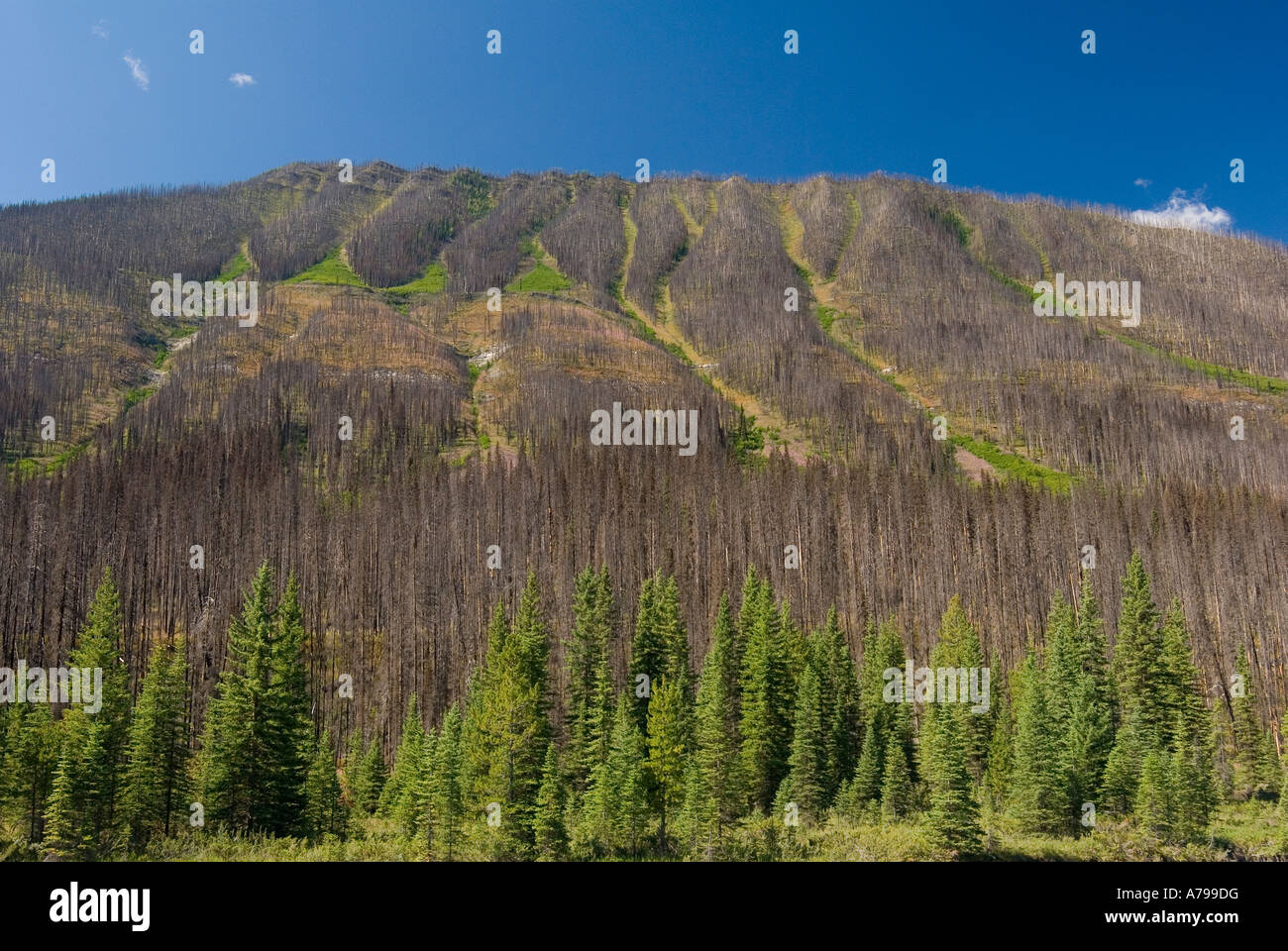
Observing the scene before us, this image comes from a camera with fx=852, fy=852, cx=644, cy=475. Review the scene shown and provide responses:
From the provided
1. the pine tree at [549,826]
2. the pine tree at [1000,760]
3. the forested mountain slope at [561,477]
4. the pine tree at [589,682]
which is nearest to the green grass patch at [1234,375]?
the forested mountain slope at [561,477]

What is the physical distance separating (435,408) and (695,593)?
2953 inches

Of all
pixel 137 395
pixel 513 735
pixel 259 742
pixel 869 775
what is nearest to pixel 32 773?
pixel 259 742

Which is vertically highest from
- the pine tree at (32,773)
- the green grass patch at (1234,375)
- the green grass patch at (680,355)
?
the green grass patch at (680,355)

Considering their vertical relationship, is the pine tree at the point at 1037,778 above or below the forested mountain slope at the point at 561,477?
below

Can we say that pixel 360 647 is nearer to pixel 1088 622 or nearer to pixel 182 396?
pixel 1088 622

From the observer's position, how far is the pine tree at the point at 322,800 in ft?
124

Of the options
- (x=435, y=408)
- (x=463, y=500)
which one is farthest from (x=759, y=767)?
(x=435, y=408)

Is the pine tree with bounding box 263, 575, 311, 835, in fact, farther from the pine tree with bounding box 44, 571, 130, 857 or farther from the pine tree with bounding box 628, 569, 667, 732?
the pine tree with bounding box 628, 569, 667, 732

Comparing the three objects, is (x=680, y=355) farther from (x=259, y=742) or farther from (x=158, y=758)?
(x=158, y=758)

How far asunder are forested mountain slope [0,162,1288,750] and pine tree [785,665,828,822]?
2488 centimetres

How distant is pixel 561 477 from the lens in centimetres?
10481

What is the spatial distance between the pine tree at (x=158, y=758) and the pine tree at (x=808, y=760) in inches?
1122

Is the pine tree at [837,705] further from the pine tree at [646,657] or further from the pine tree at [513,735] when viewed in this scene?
the pine tree at [513,735]

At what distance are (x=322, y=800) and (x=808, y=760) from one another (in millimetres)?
24313
